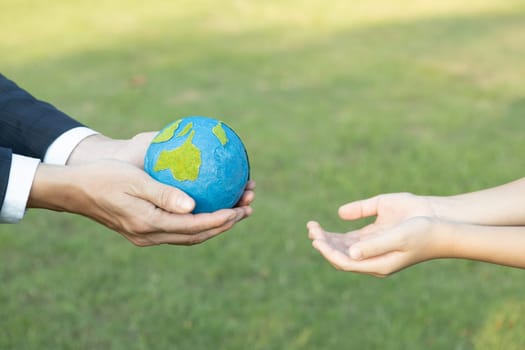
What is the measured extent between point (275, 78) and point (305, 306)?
400 centimetres

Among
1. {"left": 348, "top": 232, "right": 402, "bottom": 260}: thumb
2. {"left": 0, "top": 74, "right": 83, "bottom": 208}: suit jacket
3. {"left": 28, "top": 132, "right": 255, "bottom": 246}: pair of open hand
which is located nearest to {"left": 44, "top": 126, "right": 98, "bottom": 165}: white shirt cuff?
{"left": 0, "top": 74, "right": 83, "bottom": 208}: suit jacket

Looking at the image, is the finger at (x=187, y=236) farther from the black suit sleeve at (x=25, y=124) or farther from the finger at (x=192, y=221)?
the black suit sleeve at (x=25, y=124)

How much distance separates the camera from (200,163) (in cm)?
271

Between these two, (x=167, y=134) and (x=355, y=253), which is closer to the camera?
(x=355, y=253)

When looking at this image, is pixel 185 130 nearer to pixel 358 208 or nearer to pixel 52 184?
pixel 52 184

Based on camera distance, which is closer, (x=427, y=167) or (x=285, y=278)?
(x=285, y=278)

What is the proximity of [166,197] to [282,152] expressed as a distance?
2974 mm

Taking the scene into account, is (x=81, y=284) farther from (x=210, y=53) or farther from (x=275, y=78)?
(x=210, y=53)

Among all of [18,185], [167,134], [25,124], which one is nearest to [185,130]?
[167,134]

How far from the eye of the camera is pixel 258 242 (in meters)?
4.39

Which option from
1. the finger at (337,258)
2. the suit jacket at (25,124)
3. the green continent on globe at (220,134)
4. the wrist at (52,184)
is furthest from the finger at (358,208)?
the suit jacket at (25,124)

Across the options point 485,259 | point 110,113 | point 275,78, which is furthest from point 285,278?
point 275,78

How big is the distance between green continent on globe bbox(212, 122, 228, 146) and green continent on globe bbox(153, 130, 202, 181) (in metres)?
0.12

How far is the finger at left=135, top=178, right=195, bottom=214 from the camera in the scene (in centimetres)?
259
